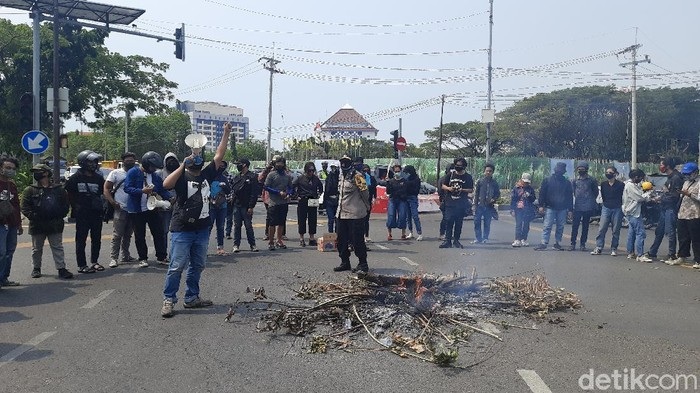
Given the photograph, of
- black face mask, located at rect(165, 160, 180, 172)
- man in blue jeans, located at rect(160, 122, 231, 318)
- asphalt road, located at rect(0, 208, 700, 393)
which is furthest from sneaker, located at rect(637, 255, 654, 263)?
black face mask, located at rect(165, 160, 180, 172)

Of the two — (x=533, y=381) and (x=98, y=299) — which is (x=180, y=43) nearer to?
(x=98, y=299)

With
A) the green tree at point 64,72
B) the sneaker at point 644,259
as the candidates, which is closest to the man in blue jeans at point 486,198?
the sneaker at point 644,259

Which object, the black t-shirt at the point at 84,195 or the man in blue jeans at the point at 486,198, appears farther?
the man in blue jeans at the point at 486,198

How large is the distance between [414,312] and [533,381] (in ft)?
5.80

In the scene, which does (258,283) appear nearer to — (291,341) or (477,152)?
(291,341)

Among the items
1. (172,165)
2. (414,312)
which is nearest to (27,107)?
(172,165)

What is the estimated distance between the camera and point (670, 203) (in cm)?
1190

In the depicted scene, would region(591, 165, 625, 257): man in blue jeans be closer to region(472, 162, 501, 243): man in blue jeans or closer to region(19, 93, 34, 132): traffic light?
region(472, 162, 501, 243): man in blue jeans

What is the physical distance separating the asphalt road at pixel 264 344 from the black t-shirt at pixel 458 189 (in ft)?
10.2

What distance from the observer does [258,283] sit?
9.22 m

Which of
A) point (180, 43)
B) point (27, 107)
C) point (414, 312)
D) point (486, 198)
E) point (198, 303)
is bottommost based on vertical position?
point (198, 303)

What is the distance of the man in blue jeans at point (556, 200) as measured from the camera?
43.6ft

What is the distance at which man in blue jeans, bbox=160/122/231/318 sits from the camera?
23.8ft

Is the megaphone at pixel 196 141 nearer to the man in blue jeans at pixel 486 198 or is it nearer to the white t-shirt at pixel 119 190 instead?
the white t-shirt at pixel 119 190
